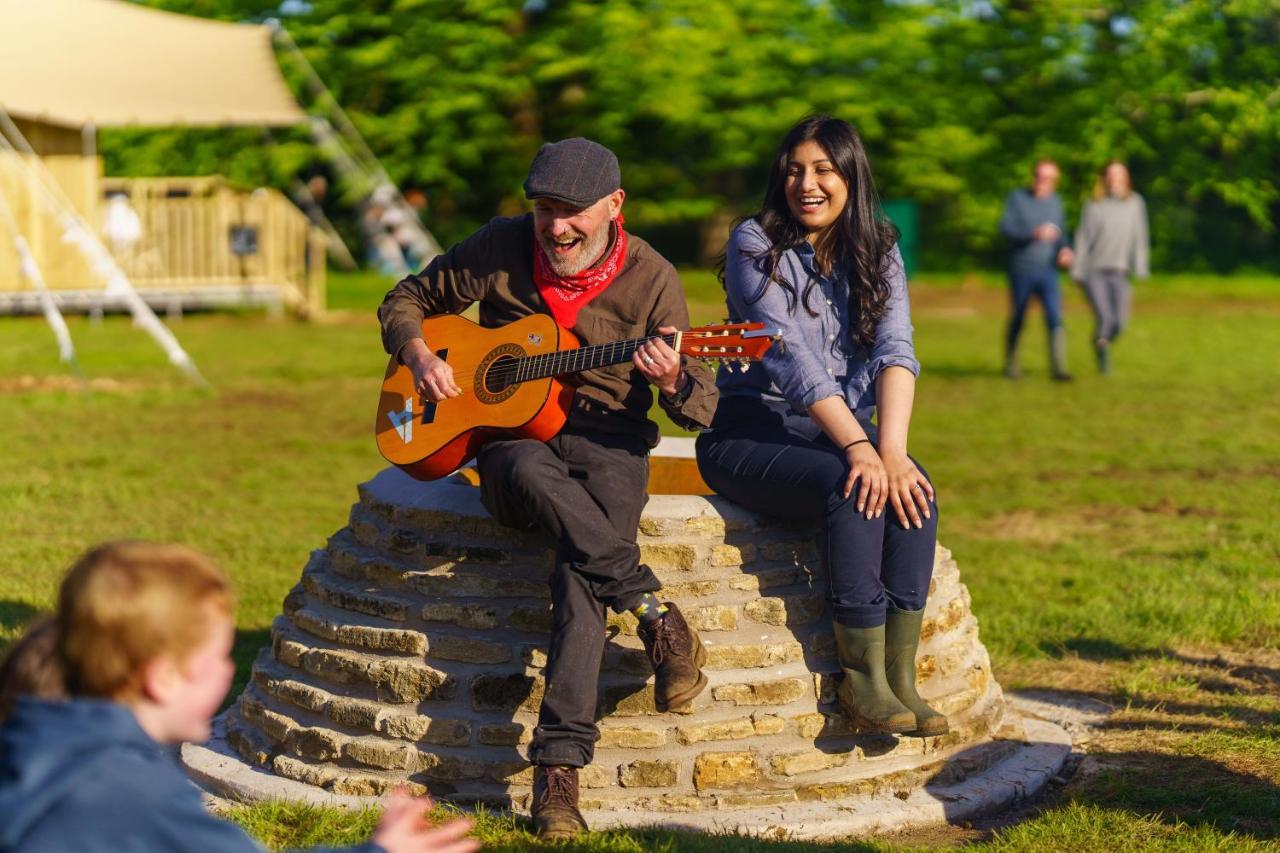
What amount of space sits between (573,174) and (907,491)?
1.35 meters

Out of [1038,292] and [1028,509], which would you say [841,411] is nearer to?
[1028,509]

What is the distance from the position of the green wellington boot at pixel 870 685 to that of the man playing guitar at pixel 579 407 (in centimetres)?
45

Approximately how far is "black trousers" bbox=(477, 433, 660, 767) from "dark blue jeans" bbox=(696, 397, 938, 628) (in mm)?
376

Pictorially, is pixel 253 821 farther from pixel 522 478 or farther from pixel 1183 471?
pixel 1183 471

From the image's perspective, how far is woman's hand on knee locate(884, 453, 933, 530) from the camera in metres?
4.84

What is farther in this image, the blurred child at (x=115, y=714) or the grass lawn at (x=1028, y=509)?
the grass lawn at (x=1028, y=509)

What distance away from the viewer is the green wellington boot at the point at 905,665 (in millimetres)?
4906

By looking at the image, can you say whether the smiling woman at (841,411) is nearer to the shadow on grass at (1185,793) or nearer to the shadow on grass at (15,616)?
the shadow on grass at (1185,793)

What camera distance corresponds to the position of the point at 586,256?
16.3ft

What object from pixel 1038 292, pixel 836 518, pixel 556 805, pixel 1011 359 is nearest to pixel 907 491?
pixel 836 518

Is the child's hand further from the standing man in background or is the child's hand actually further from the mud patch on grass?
the standing man in background

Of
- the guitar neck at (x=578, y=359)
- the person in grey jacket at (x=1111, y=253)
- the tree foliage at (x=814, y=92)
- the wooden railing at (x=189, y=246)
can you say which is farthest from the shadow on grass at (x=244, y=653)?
the tree foliage at (x=814, y=92)

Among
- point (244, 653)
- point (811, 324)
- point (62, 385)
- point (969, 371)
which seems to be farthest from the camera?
point (969, 371)

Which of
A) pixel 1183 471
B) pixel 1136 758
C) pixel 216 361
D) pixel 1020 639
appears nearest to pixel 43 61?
pixel 216 361
